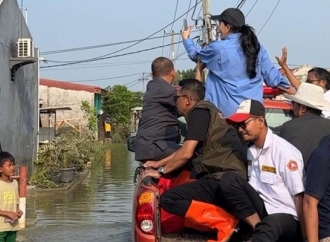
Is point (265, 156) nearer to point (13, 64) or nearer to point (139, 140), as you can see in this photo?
point (139, 140)

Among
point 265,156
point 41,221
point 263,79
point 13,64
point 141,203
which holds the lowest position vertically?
point 41,221

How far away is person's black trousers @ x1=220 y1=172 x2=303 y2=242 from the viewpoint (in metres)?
4.33

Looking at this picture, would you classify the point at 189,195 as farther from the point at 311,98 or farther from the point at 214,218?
the point at 311,98

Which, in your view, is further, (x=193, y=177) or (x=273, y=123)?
(x=273, y=123)

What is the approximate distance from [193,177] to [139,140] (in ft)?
3.67

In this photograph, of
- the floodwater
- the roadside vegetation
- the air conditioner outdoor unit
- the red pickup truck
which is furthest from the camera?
the roadside vegetation

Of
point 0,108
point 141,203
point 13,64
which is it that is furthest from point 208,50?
point 13,64

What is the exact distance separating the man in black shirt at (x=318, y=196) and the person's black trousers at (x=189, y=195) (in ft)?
3.16

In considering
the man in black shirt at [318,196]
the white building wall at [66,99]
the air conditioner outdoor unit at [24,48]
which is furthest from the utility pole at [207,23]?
the white building wall at [66,99]

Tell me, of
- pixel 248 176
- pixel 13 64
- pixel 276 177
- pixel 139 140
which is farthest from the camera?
pixel 13 64

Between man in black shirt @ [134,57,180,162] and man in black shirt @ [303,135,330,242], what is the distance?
2315mm

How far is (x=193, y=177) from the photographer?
5.39m

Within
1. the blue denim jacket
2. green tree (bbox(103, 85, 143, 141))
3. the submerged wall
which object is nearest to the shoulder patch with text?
the blue denim jacket

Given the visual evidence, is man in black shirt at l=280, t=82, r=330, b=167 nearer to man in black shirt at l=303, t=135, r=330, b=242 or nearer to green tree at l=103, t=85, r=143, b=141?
man in black shirt at l=303, t=135, r=330, b=242
